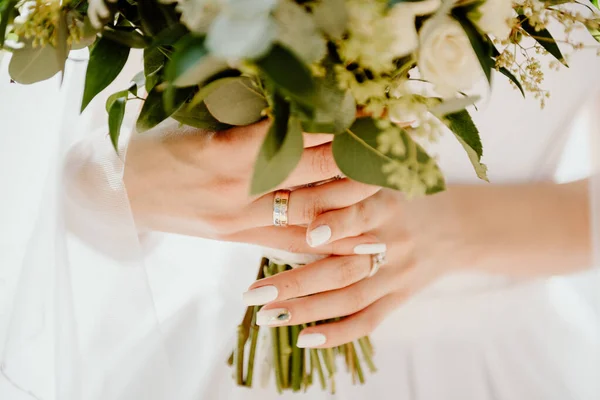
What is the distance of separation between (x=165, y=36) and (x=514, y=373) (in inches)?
35.8

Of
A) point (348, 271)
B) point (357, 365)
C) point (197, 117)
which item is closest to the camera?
point (197, 117)

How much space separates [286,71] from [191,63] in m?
0.08

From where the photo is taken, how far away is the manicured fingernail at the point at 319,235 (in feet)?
2.71

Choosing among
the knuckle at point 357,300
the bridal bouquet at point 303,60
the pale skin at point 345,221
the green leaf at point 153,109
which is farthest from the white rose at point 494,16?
the knuckle at point 357,300

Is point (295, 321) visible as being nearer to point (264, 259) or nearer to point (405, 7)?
point (264, 259)

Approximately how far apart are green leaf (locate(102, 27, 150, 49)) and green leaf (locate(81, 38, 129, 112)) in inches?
0.6

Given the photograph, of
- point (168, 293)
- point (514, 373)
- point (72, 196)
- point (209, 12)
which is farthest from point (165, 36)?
point (514, 373)

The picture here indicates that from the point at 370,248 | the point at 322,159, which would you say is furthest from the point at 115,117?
the point at 370,248

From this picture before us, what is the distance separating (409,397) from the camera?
1.08 meters

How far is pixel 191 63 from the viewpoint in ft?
1.41

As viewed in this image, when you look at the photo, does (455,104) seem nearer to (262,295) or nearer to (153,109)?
(153,109)

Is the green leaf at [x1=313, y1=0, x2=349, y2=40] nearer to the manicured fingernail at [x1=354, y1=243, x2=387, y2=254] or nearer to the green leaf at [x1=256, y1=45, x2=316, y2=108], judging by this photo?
the green leaf at [x1=256, y1=45, x2=316, y2=108]

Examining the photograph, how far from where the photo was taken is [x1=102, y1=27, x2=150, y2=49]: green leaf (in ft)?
1.97

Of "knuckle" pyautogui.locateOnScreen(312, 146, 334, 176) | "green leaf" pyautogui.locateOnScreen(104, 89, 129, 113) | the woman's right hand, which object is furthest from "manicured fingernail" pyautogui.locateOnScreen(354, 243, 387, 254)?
"green leaf" pyautogui.locateOnScreen(104, 89, 129, 113)
